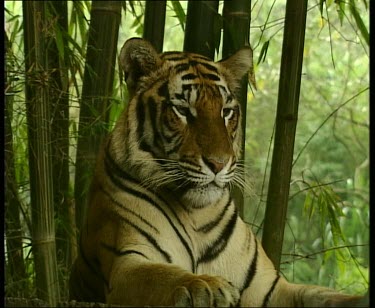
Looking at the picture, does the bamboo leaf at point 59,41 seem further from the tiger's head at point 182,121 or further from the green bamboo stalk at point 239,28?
the green bamboo stalk at point 239,28

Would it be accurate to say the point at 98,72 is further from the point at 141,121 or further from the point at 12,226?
the point at 12,226

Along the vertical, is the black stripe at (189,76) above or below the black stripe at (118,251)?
above

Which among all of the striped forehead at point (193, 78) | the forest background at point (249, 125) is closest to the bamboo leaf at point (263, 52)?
the forest background at point (249, 125)

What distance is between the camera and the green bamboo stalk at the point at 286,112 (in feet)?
5.61

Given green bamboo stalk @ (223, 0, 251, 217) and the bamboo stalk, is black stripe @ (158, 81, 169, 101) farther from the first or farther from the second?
the bamboo stalk

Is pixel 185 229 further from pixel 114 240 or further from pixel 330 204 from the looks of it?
pixel 330 204

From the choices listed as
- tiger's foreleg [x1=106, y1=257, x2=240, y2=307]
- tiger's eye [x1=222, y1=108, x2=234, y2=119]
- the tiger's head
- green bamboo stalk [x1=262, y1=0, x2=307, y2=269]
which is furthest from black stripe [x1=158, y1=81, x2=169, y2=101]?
tiger's foreleg [x1=106, y1=257, x2=240, y2=307]

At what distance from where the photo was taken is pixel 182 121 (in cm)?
169

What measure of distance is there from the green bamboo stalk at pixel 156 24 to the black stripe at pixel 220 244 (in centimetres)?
43

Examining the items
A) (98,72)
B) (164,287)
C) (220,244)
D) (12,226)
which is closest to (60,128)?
(98,72)

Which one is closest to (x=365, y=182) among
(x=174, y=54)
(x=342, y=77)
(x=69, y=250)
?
(x=342, y=77)

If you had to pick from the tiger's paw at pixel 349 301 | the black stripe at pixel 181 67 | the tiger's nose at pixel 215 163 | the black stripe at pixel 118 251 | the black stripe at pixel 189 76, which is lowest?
the tiger's paw at pixel 349 301

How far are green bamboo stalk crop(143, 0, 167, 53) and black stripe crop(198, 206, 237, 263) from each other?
43cm

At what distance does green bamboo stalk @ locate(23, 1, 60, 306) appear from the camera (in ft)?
5.85
